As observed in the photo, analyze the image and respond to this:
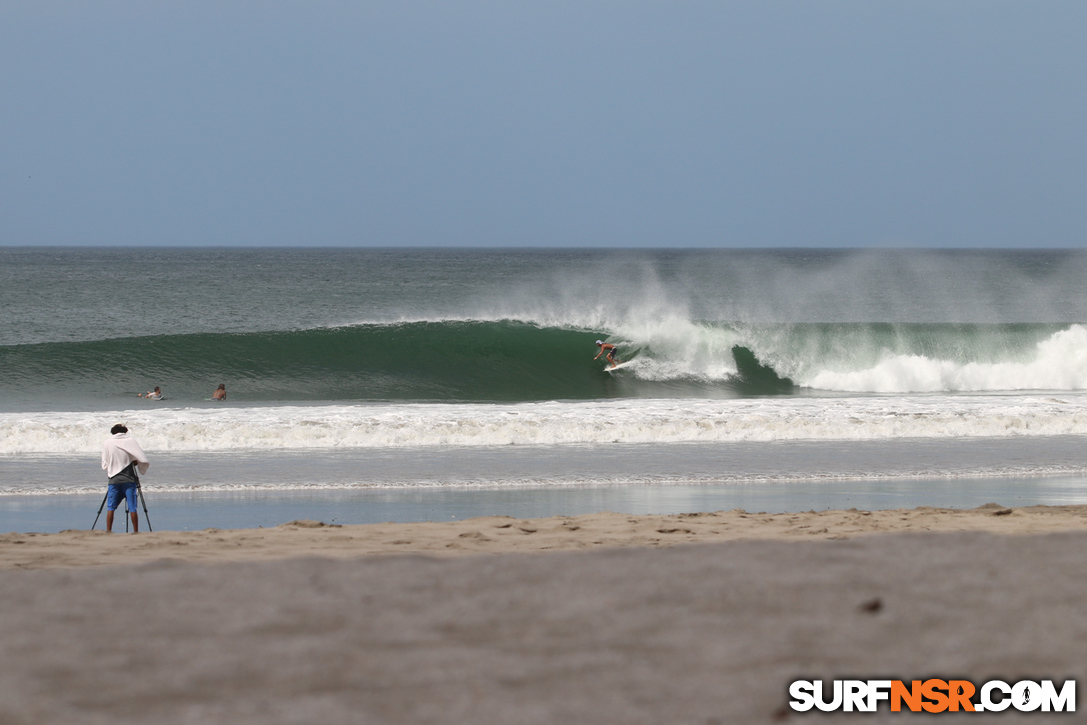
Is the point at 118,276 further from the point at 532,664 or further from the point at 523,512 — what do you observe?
the point at 532,664

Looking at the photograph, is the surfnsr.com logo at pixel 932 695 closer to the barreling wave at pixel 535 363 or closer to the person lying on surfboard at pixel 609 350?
the barreling wave at pixel 535 363

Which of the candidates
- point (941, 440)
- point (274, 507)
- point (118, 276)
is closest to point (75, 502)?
point (274, 507)

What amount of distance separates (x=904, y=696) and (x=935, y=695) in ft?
0.33

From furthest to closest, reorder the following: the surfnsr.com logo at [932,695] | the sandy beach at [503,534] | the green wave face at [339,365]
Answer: the green wave face at [339,365] → the sandy beach at [503,534] → the surfnsr.com logo at [932,695]

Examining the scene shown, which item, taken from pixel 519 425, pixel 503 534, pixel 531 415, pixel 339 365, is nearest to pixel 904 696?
pixel 503 534

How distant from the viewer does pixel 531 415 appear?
49.2ft

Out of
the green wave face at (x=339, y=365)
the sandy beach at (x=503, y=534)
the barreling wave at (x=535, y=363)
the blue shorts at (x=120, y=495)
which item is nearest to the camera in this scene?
the sandy beach at (x=503, y=534)

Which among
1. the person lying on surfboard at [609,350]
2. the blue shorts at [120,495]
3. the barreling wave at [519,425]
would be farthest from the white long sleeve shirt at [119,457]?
the person lying on surfboard at [609,350]

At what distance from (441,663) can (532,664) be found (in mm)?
338

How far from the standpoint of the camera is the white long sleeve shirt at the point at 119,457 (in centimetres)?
862

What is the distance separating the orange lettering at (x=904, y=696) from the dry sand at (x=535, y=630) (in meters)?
0.07

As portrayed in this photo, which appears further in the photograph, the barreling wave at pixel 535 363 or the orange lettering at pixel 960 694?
the barreling wave at pixel 535 363

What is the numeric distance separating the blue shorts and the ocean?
1.52 ft

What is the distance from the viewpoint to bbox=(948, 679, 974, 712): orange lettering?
3281mm
